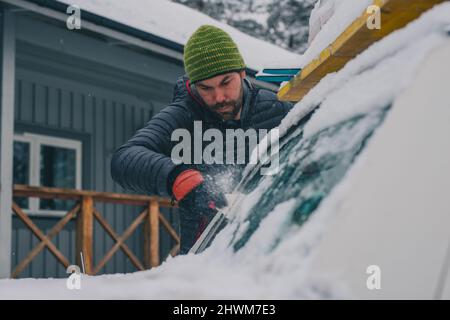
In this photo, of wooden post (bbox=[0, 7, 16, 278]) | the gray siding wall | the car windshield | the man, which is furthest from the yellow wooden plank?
the gray siding wall

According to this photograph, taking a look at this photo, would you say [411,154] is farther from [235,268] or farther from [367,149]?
[235,268]

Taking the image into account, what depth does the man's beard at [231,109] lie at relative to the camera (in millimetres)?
3621

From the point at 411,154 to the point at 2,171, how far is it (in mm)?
5214

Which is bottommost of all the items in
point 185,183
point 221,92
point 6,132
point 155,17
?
point 185,183

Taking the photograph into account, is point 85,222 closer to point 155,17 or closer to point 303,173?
point 155,17

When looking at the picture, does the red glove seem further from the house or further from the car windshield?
the house

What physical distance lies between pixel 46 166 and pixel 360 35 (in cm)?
810

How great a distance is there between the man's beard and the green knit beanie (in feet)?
0.53

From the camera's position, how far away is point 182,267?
1486 millimetres

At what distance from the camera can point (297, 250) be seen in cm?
107

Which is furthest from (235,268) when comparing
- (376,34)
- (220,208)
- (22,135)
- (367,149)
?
(22,135)

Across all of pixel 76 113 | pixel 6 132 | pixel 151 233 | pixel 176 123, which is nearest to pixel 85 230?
→ pixel 151 233

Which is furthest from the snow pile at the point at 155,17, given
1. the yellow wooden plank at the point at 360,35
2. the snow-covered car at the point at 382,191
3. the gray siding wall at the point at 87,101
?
the snow-covered car at the point at 382,191

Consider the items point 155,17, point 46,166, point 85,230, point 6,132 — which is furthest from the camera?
point 46,166
